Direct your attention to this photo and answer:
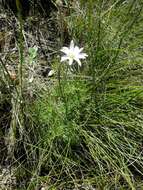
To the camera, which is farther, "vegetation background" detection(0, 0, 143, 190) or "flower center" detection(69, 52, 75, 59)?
"vegetation background" detection(0, 0, 143, 190)

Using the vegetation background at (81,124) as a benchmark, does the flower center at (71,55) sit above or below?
above

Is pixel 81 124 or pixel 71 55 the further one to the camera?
pixel 81 124

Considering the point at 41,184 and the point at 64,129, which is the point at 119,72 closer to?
the point at 64,129

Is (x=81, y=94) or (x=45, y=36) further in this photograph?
(x=45, y=36)

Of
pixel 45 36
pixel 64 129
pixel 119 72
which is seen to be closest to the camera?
pixel 64 129

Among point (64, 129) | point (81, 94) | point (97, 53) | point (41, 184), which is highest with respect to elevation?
point (97, 53)

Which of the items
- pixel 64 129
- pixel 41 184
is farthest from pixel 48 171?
pixel 64 129

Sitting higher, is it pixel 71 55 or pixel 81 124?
pixel 71 55

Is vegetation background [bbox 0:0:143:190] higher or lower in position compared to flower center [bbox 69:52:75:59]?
lower
